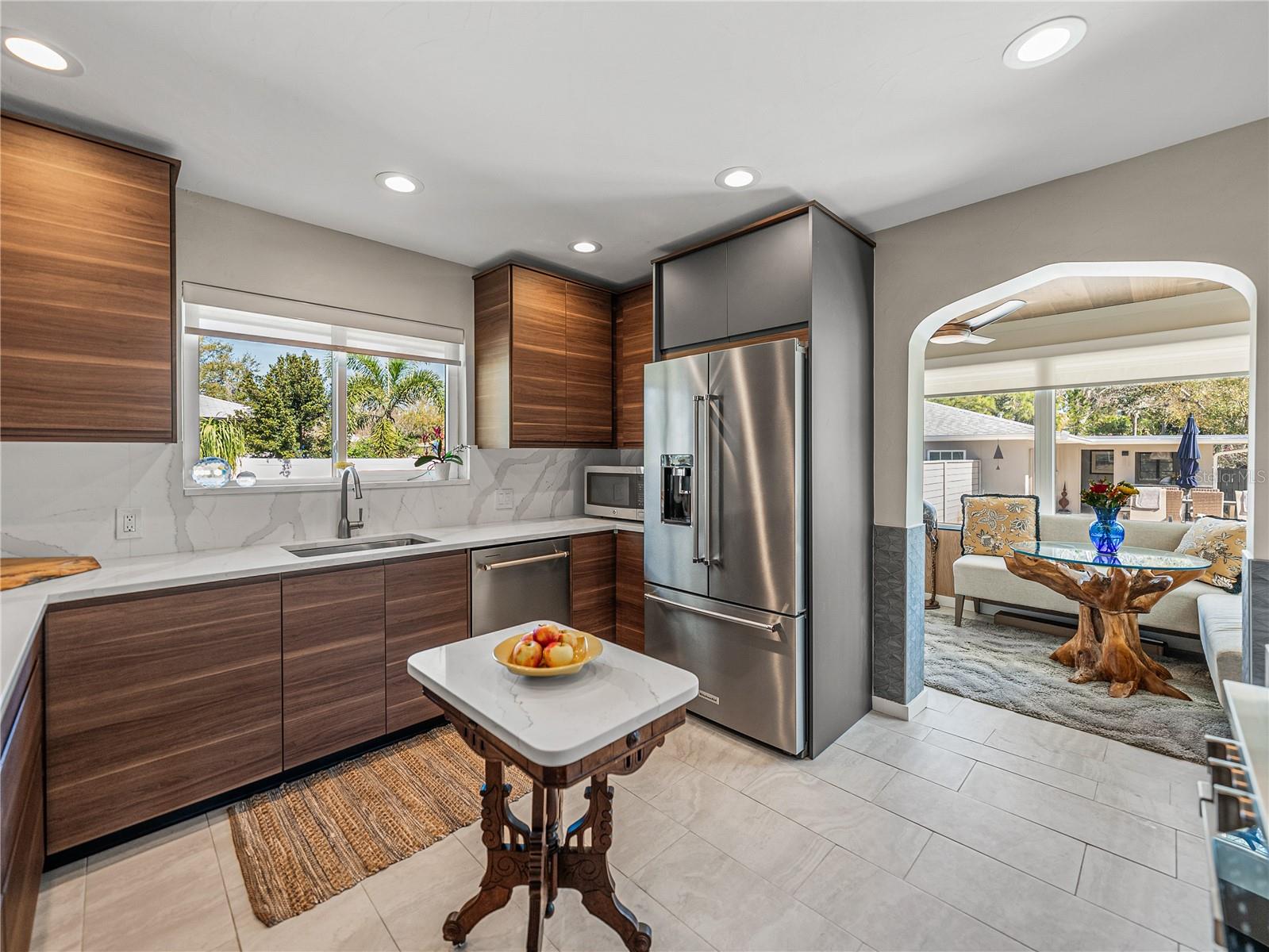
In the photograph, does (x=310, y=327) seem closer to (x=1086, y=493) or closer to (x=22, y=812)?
(x=22, y=812)

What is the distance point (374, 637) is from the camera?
8.41 feet

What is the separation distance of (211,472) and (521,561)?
1.50 m

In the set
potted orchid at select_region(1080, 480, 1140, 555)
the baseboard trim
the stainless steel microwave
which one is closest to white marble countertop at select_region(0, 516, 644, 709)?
the stainless steel microwave

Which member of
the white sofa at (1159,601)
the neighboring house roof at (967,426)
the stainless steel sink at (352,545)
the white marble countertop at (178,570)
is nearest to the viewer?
the white marble countertop at (178,570)

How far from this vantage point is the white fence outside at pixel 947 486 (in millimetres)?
5707

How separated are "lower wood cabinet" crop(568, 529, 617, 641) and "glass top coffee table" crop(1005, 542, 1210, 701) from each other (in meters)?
2.49

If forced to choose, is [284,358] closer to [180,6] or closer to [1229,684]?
[180,6]

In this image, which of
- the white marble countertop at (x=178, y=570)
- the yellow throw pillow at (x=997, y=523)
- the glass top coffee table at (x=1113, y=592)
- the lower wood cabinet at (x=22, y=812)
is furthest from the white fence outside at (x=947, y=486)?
the lower wood cabinet at (x=22, y=812)

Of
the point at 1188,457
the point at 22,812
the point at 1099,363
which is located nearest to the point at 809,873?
the point at 22,812

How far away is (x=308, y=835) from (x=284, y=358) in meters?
2.18

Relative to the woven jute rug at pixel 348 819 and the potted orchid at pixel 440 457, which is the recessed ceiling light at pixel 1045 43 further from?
the potted orchid at pixel 440 457

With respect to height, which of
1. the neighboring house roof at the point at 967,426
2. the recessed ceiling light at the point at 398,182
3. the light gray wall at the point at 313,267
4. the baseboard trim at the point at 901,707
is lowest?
the baseboard trim at the point at 901,707

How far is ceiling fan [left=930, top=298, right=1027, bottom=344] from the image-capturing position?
3923 millimetres

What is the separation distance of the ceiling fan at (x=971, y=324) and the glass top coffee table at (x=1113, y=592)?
1609 mm
